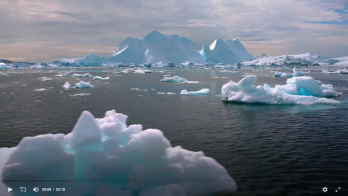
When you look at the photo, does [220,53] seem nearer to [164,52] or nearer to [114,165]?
[164,52]

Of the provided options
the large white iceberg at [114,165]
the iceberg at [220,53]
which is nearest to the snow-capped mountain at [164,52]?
the iceberg at [220,53]

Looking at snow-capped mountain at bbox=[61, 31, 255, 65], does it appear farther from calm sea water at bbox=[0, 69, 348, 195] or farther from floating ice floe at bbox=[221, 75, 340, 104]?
floating ice floe at bbox=[221, 75, 340, 104]

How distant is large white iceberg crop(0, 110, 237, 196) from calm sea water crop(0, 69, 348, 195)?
1.14 metres

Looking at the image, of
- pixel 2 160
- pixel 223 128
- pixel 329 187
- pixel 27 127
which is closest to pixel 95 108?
pixel 27 127

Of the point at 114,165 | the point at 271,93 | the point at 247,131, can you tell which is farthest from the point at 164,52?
the point at 114,165

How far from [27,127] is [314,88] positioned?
19559mm

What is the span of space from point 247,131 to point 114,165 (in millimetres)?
7459

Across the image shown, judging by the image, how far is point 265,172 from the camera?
7520 millimetres

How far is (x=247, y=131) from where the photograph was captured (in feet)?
39.3

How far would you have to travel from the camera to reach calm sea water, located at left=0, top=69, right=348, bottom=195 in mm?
7274

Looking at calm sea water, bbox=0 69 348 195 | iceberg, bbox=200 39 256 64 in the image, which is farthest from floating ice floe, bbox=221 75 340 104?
iceberg, bbox=200 39 256 64

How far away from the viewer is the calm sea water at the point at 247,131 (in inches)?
286

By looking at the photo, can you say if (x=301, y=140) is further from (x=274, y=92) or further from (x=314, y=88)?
(x=314, y=88)

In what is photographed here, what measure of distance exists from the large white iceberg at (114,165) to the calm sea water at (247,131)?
1.14 m
